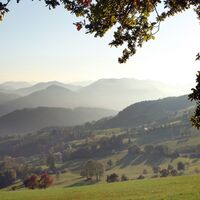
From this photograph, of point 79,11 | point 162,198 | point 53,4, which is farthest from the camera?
point 162,198

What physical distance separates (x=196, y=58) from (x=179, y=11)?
3132 millimetres

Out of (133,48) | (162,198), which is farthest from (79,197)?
(133,48)

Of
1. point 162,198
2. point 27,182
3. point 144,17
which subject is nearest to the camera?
point 144,17

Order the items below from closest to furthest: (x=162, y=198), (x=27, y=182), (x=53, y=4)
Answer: (x=53, y=4)
(x=162, y=198)
(x=27, y=182)

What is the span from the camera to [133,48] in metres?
15.6

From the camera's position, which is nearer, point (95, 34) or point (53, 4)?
point (53, 4)

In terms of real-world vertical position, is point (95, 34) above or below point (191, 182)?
above

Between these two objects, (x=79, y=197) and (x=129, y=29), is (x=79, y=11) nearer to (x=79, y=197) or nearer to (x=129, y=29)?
(x=129, y=29)

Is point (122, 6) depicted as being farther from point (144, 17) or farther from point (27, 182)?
point (27, 182)

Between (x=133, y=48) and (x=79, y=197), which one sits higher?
(x=133, y=48)

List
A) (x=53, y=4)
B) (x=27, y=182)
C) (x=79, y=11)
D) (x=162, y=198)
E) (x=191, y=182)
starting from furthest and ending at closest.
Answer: (x=27, y=182) → (x=191, y=182) → (x=162, y=198) → (x=79, y=11) → (x=53, y=4)

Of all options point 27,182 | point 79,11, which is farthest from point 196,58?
point 27,182

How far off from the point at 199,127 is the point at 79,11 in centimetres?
589

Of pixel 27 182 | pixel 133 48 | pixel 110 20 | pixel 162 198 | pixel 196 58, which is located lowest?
pixel 27 182
